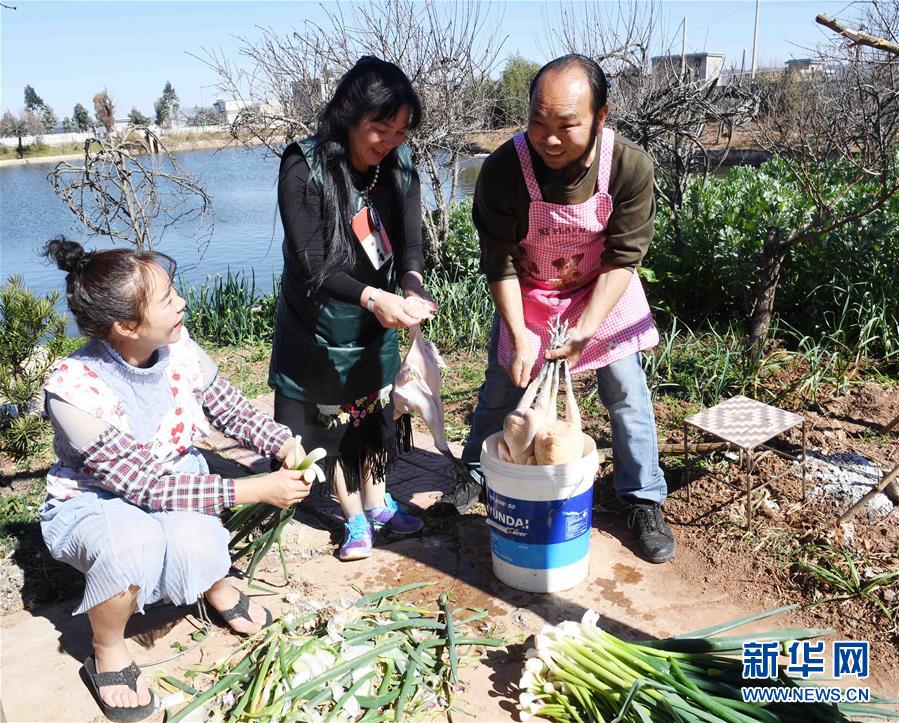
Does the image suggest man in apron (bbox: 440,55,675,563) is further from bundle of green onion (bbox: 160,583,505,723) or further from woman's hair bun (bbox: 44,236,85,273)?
woman's hair bun (bbox: 44,236,85,273)

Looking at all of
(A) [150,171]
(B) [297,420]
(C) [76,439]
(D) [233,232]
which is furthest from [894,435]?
(D) [233,232]

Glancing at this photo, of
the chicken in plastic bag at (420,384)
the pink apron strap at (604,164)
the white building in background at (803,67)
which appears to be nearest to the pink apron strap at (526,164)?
the pink apron strap at (604,164)

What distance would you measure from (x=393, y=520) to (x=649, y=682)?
1.38 metres

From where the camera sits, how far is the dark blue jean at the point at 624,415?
2.75 m

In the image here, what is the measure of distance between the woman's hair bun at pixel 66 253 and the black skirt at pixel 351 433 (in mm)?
894

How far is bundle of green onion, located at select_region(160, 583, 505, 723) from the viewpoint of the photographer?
80.0 inches

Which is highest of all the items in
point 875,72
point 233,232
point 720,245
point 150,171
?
point 875,72

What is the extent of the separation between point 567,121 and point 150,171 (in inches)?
148

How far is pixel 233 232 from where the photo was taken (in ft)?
34.3

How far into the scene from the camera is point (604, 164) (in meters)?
2.51

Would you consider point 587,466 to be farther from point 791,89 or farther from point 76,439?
point 791,89

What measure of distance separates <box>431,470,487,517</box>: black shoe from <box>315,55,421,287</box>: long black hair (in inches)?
40.9

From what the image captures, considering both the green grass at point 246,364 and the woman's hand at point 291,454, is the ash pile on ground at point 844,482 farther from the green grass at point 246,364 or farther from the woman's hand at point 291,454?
the green grass at point 246,364

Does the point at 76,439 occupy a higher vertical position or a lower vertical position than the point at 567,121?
lower
